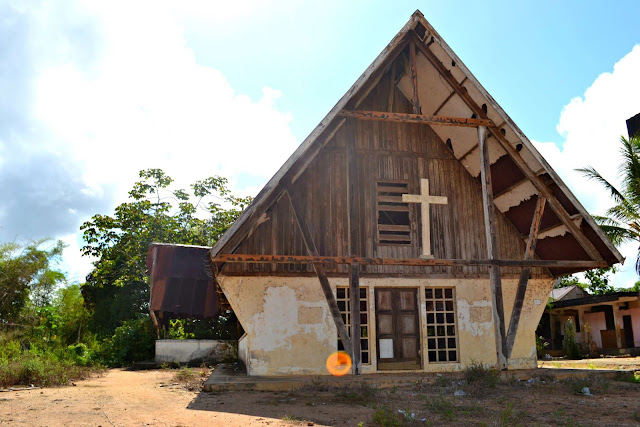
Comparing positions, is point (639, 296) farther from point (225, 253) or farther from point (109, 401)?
point (109, 401)

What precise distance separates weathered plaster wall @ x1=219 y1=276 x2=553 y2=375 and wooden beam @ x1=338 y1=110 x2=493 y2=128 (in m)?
3.32

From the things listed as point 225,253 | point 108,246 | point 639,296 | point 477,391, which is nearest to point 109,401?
point 225,253

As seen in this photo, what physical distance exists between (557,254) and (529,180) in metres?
2.19

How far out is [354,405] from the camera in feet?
23.5

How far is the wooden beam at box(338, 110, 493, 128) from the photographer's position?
32.6 feet

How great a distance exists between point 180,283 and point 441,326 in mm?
9351

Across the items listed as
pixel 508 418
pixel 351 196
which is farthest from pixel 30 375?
pixel 508 418

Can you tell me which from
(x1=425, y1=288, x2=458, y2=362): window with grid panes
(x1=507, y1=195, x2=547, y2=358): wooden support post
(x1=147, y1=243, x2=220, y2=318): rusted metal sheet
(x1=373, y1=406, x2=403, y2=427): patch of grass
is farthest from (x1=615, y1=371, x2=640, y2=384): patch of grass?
(x1=147, y1=243, x2=220, y2=318): rusted metal sheet

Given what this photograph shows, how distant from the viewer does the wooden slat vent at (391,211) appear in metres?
11.4

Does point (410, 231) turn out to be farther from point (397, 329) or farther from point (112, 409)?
point (112, 409)

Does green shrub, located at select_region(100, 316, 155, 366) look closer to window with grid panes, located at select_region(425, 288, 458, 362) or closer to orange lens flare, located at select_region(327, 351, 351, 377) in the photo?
orange lens flare, located at select_region(327, 351, 351, 377)

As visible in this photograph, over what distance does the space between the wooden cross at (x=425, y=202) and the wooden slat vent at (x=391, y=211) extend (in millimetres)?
712

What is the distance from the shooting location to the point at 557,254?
39.0 feet

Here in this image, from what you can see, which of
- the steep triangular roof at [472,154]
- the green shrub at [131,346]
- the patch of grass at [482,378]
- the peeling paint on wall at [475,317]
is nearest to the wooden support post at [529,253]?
the steep triangular roof at [472,154]
